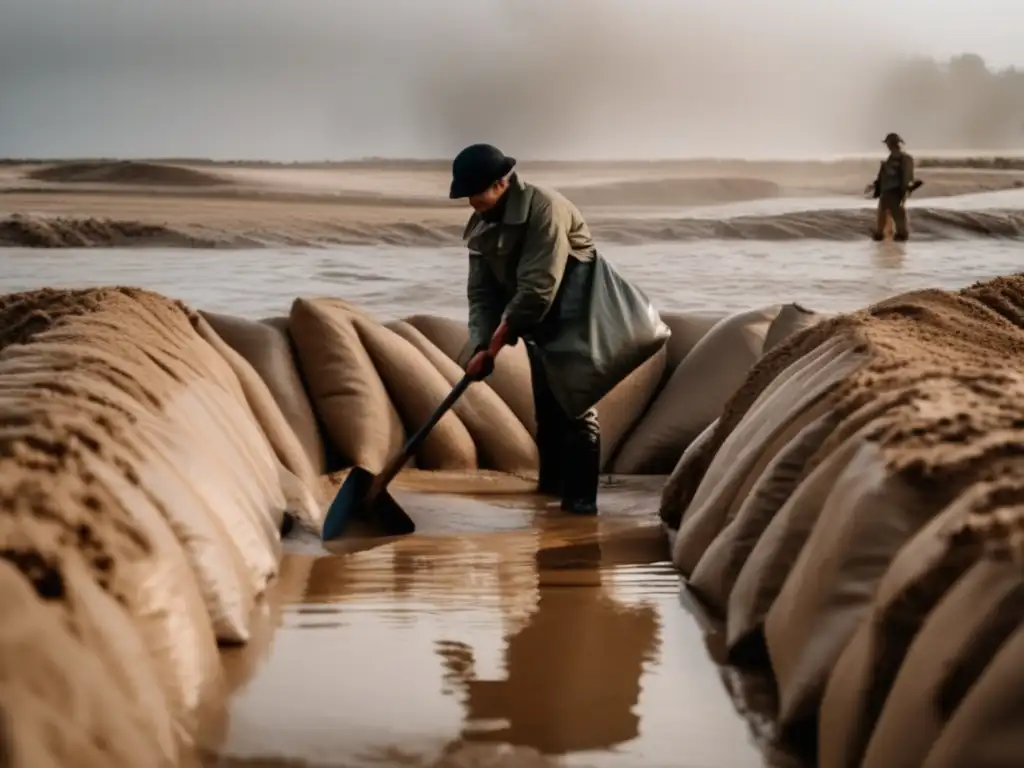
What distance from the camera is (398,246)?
4.07m

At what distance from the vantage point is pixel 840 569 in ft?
4.49

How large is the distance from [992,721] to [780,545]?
2.26 ft

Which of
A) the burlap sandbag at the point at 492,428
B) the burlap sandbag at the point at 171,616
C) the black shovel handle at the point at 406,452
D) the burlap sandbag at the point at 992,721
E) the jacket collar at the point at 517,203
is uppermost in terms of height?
the jacket collar at the point at 517,203

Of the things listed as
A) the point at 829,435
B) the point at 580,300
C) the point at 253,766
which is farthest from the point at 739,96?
the point at 253,766

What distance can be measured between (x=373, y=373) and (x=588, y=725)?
1.75m

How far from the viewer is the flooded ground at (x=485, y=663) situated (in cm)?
145

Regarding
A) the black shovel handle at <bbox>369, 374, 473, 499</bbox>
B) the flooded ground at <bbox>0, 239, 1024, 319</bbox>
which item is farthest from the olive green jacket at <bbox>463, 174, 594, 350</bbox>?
the flooded ground at <bbox>0, 239, 1024, 319</bbox>

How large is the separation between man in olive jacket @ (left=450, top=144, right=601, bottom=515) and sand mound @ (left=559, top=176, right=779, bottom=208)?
127cm

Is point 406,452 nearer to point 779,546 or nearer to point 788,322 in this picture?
point 788,322

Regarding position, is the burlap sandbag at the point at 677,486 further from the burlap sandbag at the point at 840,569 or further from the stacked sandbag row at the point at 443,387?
the burlap sandbag at the point at 840,569

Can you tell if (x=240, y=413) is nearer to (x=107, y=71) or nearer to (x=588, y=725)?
(x=588, y=725)

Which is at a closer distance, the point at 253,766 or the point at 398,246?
the point at 253,766

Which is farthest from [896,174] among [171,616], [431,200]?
[171,616]

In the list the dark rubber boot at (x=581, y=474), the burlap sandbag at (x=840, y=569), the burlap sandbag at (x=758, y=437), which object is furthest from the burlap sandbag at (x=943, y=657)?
the dark rubber boot at (x=581, y=474)
